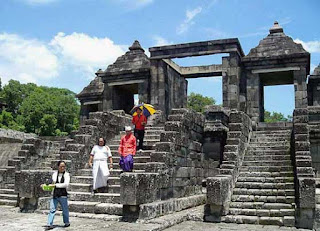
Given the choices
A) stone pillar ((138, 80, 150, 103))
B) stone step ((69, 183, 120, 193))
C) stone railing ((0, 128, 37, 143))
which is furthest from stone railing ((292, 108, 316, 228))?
stone railing ((0, 128, 37, 143))

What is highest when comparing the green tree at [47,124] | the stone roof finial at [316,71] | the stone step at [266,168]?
the stone roof finial at [316,71]

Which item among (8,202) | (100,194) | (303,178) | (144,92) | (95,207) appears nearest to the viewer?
(303,178)

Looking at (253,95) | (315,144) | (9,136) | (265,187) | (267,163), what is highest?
(253,95)

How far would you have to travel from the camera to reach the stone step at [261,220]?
8094 millimetres

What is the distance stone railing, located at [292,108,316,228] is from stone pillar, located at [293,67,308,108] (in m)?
6.20

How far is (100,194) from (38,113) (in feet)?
113

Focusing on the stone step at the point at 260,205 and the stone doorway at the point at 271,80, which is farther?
the stone doorway at the point at 271,80

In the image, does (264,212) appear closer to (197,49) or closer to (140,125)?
(140,125)

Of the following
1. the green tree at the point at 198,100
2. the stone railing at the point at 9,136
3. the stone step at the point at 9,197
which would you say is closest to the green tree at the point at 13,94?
the green tree at the point at 198,100

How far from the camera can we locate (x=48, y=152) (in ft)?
45.8

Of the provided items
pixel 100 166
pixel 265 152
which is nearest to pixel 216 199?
pixel 100 166

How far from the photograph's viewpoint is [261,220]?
8.31 metres

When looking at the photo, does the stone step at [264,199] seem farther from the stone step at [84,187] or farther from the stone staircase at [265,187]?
the stone step at [84,187]

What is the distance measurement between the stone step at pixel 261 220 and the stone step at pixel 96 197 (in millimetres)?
2540
